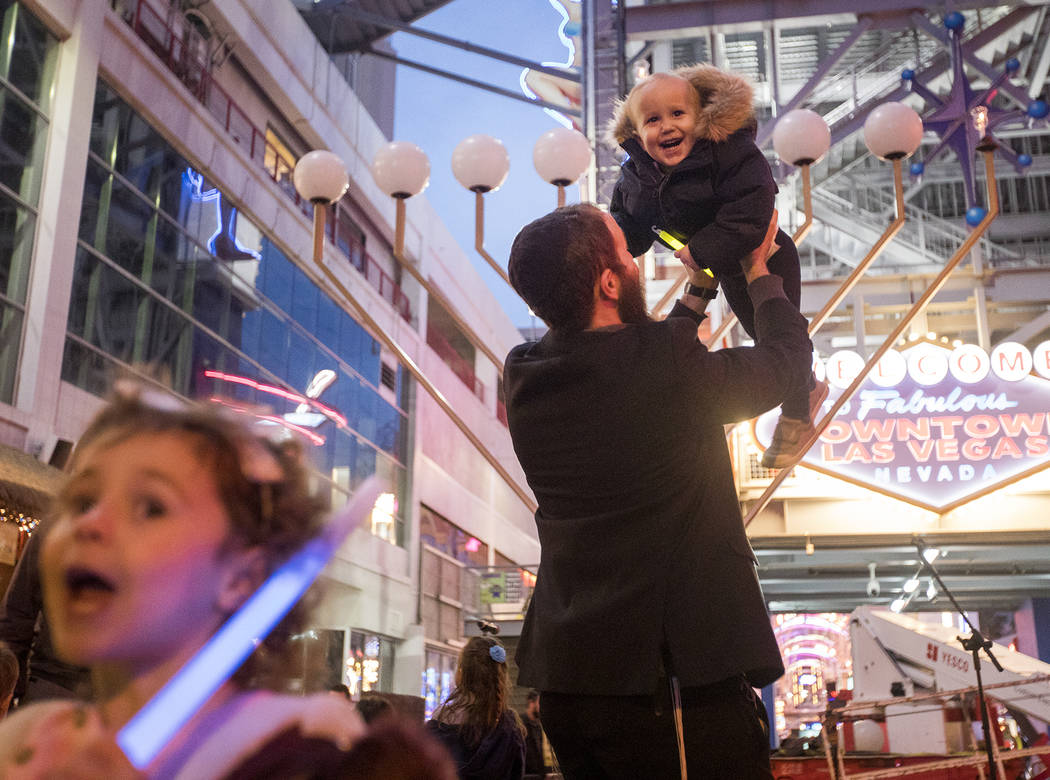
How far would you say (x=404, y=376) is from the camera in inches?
662

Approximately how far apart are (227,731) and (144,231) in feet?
31.5

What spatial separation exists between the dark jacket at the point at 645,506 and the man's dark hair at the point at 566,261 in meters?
0.04

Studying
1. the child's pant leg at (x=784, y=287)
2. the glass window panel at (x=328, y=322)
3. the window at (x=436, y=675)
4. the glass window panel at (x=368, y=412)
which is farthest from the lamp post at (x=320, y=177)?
the window at (x=436, y=675)

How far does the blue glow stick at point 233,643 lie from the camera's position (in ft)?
1.61

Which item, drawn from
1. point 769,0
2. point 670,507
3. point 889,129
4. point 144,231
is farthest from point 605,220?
point 144,231

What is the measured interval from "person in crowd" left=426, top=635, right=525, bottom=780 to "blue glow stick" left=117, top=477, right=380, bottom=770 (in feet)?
9.89

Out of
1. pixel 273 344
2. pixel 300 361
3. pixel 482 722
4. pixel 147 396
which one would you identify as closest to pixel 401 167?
pixel 482 722

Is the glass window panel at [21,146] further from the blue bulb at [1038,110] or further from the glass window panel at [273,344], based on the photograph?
the blue bulb at [1038,110]

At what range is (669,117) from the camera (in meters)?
1.49

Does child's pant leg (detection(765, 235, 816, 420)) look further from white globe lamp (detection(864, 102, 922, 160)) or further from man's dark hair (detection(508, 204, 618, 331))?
white globe lamp (detection(864, 102, 922, 160))

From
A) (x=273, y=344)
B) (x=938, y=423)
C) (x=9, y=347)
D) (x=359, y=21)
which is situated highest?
(x=359, y=21)

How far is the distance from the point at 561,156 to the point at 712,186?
289 cm

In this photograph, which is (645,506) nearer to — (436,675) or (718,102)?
(718,102)

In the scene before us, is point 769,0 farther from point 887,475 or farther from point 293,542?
point 293,542
